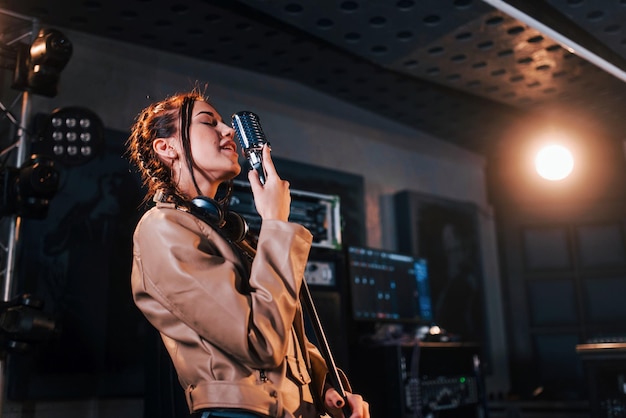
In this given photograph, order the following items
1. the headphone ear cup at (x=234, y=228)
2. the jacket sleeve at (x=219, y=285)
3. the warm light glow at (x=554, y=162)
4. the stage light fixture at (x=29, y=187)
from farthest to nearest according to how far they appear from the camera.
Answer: the warm light glow at (x=554, y=162)
the stage light fixture at (x=29, y=187)
the headphone ear cup at (x=234, y=228)
the jacket sleeve at (x=219, y=285)

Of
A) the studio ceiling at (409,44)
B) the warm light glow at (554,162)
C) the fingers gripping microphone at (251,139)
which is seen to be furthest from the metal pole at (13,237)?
the warm light glow at (554,162)

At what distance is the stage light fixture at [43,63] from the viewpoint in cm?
244

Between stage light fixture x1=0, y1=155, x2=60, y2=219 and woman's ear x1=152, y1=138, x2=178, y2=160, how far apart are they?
1017mm

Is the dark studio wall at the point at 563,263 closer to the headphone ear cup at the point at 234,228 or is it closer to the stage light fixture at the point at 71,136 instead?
the stage light fixture at the point at 71,136

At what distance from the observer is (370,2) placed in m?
2.75

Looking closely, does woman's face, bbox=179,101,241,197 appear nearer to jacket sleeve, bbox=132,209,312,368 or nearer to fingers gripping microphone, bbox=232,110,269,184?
fingers gripping microphone, bbox=232,110,269,184

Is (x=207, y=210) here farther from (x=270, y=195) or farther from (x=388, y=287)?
(x=388, y=287)

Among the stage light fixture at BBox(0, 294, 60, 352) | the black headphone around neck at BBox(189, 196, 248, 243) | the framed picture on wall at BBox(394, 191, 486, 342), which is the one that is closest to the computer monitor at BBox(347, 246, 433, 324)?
the framed picture on wall at BBox(394, 191, 486, 342)

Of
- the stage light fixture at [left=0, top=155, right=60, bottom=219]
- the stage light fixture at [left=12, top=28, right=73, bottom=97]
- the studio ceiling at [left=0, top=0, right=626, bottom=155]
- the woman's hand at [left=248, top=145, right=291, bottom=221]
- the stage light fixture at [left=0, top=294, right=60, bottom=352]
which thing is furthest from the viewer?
the studio ceiling at [left=0, top=0, right=626, bottom=155]

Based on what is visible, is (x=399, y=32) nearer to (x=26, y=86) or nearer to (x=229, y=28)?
(x=229, y=28)

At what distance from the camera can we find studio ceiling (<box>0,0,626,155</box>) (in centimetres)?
281

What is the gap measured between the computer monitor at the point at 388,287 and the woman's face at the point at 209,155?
5.77ft

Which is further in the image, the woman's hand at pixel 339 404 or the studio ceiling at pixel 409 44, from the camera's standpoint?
the studio ceiling at pixel 409 44

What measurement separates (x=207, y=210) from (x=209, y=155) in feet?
0.57
